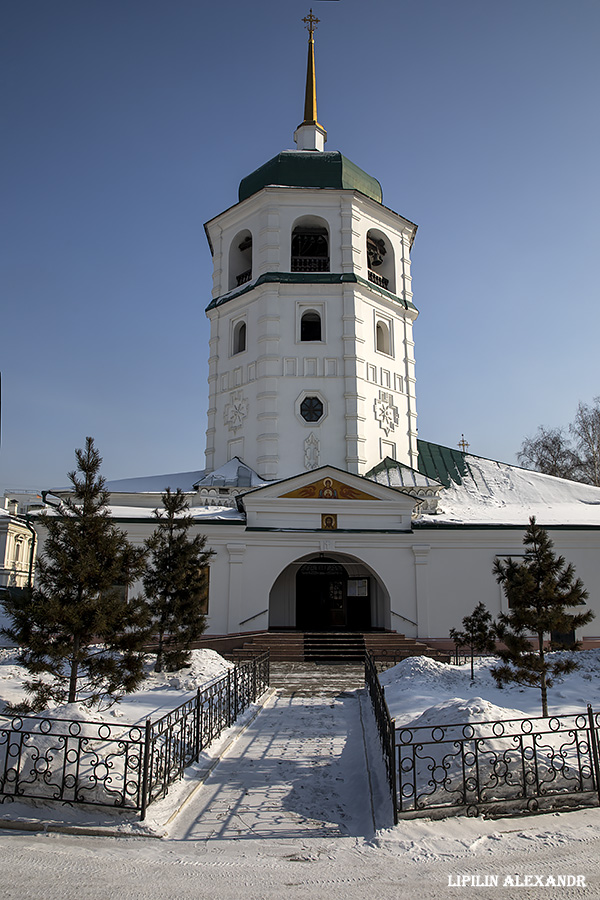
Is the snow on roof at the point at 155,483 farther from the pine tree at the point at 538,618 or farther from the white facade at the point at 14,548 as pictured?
the pine tree at the point at 538,618

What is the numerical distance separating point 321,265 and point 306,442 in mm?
7170

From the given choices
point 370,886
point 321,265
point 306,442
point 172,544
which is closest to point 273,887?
point 370,886

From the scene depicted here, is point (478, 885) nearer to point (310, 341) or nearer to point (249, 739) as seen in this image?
point (249, 739)

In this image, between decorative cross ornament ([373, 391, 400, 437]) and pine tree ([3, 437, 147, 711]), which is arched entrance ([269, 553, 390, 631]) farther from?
pine tree ([3, 437, 147, 711])

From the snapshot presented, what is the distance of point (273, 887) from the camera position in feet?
15.2

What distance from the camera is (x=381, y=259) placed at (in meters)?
26.2

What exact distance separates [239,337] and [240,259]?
358 cm

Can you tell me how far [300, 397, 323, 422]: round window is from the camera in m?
23.2

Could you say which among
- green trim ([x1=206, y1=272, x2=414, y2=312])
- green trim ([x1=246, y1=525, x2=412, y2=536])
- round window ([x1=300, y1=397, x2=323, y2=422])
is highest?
green trim ([x1=206, y1=272, x2=414, y2=312])

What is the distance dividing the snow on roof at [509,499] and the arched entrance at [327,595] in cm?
322

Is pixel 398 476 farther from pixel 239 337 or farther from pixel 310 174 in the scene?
pixel 310 174

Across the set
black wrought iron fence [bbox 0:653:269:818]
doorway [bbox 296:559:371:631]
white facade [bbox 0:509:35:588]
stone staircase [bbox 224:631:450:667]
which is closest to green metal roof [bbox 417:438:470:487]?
doorway [bbox 296:559:371:631]

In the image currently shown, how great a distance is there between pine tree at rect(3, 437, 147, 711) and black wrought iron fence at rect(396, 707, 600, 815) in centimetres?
373

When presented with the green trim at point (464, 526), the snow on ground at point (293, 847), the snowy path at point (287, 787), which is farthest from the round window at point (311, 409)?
the snow on ground at point (293, 847)
